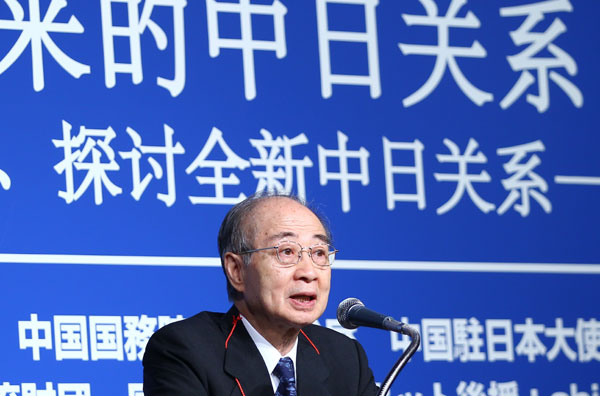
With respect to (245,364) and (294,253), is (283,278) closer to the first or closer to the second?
(294,253)

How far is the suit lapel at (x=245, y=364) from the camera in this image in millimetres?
2572

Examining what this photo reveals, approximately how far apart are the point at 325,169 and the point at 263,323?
3.57ft

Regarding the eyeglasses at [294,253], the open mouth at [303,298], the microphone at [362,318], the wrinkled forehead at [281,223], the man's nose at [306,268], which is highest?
the wrinkled forehead at [281,223]

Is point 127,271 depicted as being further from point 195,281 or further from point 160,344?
point 160,344

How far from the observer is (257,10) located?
3725 mm

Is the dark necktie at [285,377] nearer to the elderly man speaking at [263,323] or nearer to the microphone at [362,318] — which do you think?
the elderly man speaking at [263,323]

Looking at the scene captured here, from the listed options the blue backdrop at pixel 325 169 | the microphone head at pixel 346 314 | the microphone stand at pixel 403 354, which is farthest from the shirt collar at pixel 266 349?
the blue backdrop at pixel 325 169

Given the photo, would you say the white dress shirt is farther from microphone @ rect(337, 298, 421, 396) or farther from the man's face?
microphone @ rect(337, 298, 421, 396)

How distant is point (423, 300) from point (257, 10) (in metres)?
1.06

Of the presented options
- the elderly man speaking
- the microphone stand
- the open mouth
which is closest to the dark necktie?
the elderly man speaking

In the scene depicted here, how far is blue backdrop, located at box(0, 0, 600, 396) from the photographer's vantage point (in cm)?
337

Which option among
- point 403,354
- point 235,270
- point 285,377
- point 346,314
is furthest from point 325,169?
point 403,354

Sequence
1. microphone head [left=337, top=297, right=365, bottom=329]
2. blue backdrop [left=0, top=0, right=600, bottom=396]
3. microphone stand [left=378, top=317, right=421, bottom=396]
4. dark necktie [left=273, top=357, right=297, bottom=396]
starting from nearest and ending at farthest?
microphone stand [left=378, top=317, right=421, bottom=396] < microphone head [left=337, top=297, right=365, bottom=329] < dark necktie [left=273, top=357, right=297, bottom=396] < blue backdrop [left=0, top=0, right=600, bottom=396]

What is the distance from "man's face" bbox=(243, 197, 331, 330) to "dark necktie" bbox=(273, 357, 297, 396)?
Result: 8cm
